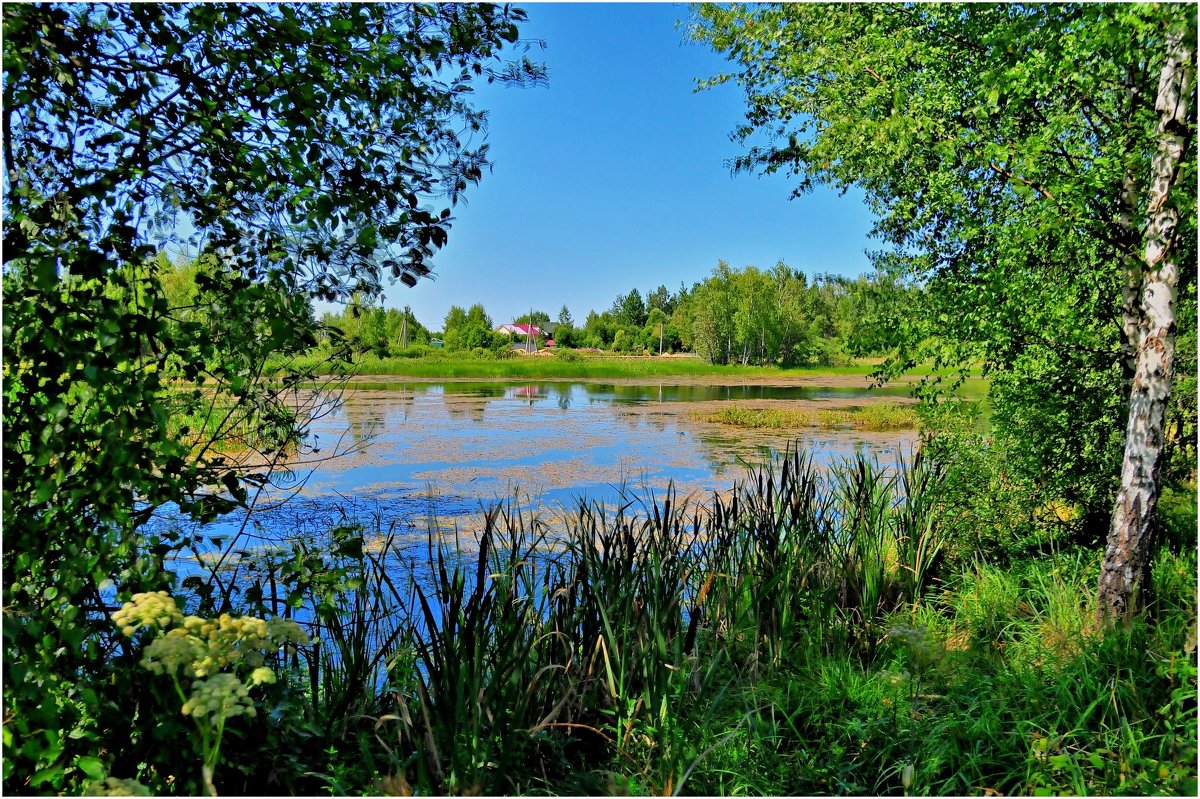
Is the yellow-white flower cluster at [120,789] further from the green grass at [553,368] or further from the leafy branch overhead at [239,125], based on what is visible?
the green grass at [553,368]

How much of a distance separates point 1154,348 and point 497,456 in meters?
Result: 8.12

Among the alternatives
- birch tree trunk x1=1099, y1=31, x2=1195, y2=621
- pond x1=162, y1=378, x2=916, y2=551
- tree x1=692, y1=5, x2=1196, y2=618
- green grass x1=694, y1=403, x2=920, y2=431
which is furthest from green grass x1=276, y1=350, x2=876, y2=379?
birch tree trunk x1=1099, y1=31, x2=1195, y2=621

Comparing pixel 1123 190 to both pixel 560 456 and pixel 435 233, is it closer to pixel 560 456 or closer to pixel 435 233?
pixel 435 233

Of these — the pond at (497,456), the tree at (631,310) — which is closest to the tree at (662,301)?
the tree at (631,310)

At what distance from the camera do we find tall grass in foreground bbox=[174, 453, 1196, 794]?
209 cm

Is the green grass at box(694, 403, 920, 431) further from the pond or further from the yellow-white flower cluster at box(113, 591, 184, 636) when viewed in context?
the yellow-white flower cluster at box(113, 591, 184, 636)

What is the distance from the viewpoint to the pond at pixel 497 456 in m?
6.08

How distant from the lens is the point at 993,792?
6.91ft

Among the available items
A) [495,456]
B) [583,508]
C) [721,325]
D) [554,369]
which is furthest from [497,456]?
[721,325]

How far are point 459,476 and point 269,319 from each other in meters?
6.89

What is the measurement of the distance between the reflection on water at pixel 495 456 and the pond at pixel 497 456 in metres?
0.02

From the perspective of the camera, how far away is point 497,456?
9.94 metres

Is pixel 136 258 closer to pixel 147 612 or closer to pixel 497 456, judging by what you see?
pixel 147 612

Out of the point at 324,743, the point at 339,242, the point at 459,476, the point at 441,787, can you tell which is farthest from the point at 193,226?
the point at 459,476
